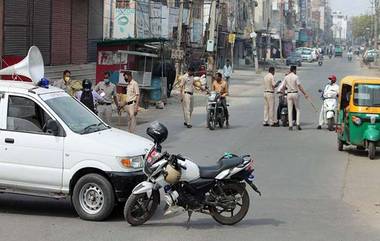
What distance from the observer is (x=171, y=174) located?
7879 millimetres

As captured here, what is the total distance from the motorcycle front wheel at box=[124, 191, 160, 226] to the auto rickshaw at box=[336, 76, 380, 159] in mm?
A: 7398

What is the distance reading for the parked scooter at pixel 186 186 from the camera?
794 centimetres

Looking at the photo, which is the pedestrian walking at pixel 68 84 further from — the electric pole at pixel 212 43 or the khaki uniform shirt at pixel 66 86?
the electric pole at pixel 212 43

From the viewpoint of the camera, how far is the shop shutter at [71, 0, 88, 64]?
2809 cm

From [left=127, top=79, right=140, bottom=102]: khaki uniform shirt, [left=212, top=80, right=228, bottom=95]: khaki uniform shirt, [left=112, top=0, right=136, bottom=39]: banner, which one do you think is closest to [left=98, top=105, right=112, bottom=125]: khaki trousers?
[left=127, top=79, right=140, bottom=102]: khaki uniform shirt

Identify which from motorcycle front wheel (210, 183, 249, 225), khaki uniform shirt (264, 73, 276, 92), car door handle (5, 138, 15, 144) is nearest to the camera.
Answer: motorcycle front wheel (210, 183, 249, 225)

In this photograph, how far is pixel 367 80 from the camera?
49.5 ft

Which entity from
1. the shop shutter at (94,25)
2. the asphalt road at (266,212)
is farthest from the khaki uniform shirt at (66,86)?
the shop shutter at (94,25)

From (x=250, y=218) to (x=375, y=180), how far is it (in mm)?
4161

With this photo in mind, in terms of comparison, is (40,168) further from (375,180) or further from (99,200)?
(375,180)

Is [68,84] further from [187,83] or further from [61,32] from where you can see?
[61,32]

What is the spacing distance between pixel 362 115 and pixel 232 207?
7.19 m

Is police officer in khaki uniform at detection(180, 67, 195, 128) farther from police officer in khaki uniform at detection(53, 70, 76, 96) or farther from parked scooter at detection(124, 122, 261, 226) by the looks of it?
parked scooter at detection(124, 122, 261, 226)

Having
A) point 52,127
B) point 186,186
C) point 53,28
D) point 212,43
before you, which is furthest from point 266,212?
point 212,43
